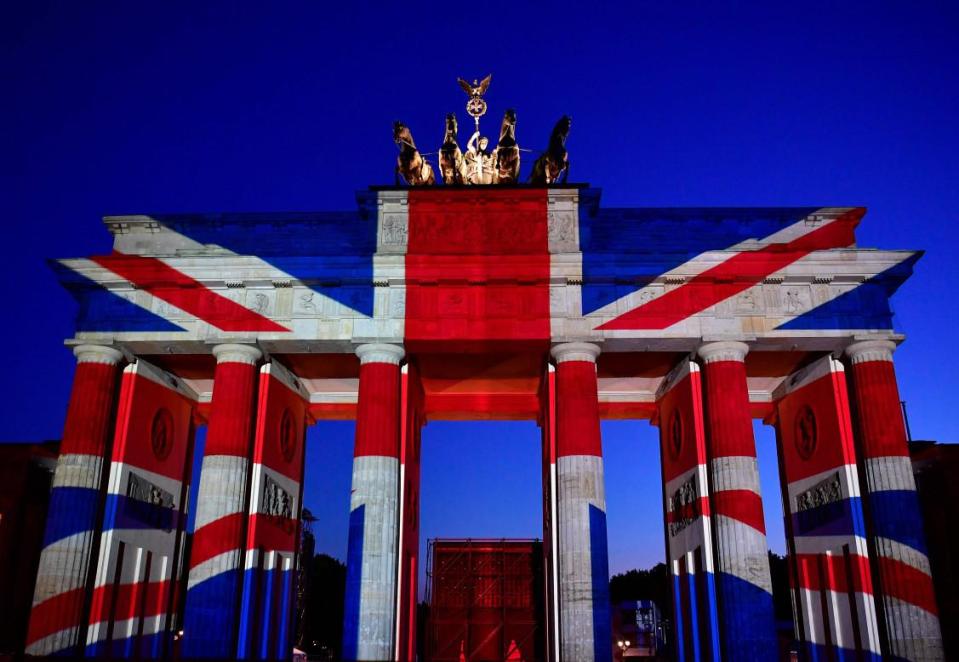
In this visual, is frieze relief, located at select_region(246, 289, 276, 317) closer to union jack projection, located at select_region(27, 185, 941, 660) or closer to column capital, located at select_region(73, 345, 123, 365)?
union jack projection, located at select_region(27, 185, 941, 660)

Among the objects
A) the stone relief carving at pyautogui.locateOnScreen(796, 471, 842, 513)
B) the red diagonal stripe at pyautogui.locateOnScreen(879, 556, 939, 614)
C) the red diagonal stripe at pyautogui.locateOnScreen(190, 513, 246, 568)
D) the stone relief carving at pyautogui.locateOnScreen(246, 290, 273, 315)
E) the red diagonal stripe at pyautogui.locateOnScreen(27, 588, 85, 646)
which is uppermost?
the stone relief carving at pyautogui.locateOnScreen(246, 290, 273, 315)

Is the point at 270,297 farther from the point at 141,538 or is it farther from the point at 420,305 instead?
the point at 141,538

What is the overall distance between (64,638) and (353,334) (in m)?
11.2

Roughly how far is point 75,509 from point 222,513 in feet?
13.5

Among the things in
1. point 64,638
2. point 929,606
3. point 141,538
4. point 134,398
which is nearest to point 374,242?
point 134,398

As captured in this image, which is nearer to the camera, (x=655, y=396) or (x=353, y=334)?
(x=353, y=334)

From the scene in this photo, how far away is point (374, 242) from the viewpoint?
24.4m

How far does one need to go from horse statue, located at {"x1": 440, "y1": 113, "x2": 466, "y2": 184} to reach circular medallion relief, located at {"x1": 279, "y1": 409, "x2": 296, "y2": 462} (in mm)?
9699

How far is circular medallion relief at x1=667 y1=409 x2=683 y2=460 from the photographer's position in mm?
25781

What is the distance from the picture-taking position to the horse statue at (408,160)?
1016 inches

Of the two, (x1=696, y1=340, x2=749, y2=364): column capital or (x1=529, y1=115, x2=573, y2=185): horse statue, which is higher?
(x1=529, y1=115, x2=573, y2=185): horse statue

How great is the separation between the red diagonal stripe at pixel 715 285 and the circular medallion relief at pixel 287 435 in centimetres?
1131

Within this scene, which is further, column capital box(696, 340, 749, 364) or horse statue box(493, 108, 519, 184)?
horse statue box(493, 108, 519, 184)

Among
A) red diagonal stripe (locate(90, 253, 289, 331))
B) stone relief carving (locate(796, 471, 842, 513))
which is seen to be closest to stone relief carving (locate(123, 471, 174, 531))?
red diagonal stripe (locate(90, 253, 289, 331))
